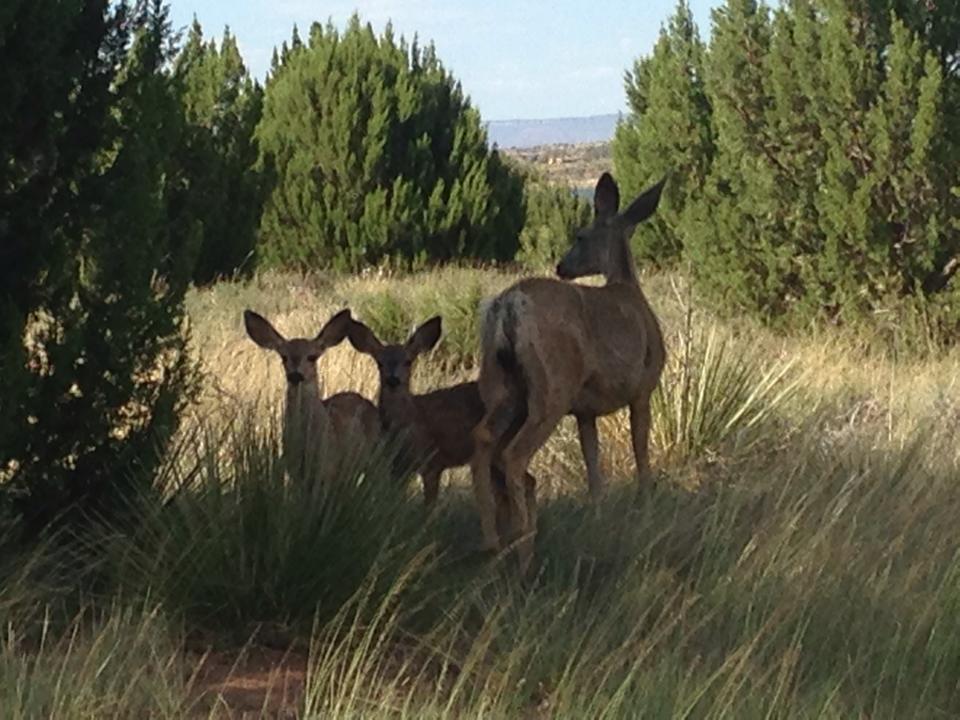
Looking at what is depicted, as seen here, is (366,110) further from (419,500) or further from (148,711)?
(148,711)

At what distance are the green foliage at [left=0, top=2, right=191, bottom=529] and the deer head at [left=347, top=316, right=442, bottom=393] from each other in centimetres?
155

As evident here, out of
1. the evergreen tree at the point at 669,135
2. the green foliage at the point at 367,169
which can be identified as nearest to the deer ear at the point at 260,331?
the evergreen tree at the point at 669,135

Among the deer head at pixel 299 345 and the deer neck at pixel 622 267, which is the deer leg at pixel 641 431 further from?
the deer head at pixel 299 345

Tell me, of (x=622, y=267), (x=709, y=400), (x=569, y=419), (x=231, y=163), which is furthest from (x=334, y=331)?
(x=231, y=163)

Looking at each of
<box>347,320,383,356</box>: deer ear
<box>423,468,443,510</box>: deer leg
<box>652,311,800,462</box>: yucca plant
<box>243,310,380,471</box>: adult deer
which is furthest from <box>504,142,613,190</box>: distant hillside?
<box>423,468,443,510</box>: deer leg

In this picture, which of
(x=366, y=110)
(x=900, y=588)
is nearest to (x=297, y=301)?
(x=366, y=110)

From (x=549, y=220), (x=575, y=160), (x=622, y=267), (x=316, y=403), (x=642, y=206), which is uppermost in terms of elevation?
(x=642, y=206)

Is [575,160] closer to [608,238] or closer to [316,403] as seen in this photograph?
[608,238]

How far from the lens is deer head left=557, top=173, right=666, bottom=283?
30.9ft

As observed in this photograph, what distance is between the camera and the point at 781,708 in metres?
5.40

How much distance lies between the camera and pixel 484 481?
766 centimetres

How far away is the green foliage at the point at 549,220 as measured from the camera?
1287 inches

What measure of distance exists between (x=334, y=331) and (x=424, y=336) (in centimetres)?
47

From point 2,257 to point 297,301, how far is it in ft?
44.4
